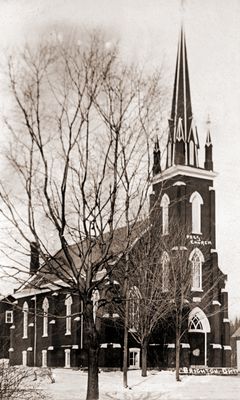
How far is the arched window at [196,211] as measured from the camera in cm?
→ 1959

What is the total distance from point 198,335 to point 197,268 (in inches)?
80.6

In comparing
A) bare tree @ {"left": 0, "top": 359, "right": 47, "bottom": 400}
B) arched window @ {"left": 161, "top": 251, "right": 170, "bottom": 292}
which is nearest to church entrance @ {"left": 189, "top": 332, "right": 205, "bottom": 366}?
arched window @ {"left": 161, "top": 251, "right": 170, "bottom": 292}

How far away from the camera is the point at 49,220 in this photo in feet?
28.8

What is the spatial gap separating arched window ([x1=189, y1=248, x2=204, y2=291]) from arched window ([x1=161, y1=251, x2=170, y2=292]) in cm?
405

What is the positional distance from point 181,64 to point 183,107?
1612mm

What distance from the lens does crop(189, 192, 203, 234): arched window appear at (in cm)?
1959

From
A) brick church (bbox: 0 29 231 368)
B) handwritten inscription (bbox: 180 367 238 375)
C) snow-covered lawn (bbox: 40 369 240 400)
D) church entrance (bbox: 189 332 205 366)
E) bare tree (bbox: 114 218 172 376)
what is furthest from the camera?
church entrance (bbox: 189 332 205 366)

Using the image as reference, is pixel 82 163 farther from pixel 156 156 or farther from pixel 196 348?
pixel 196 348

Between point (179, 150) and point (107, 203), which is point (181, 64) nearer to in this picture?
point (107, 203)

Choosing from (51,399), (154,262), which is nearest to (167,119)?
(51,399)

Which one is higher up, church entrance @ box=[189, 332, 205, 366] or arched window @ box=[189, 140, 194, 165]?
arched window @ box=[189, 140, 194, 165]

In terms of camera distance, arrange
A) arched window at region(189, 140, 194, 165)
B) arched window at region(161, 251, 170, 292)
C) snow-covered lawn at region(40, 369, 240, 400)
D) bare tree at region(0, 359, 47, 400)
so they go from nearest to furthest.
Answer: bare tree at region(0, 359, 47, 400) → snow-covered lawn at region(40, 369, 240, 400) → arched window at region(161, 251, 170, 292) → arched window at region(189, 140, 194, 165)

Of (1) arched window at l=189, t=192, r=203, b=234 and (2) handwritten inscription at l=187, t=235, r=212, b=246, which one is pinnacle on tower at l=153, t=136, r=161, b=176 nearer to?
(2) handwritten inscription at l=187, t=235, r=212, b=246

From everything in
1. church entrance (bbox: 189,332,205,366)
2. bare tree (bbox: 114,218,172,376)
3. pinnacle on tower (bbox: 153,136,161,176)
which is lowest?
church entrance (bbox: 189,332,205,366)
